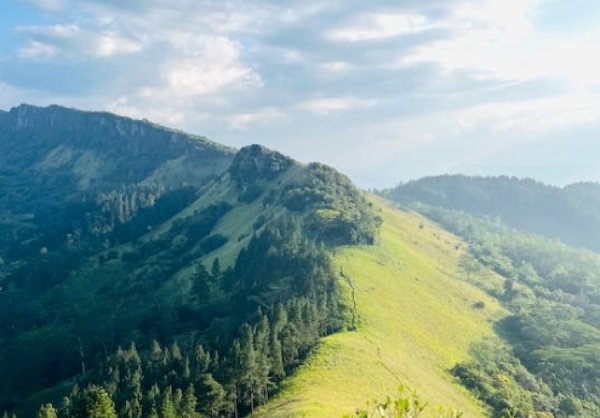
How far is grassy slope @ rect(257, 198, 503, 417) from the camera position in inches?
3543

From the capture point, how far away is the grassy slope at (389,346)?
90.0 metres

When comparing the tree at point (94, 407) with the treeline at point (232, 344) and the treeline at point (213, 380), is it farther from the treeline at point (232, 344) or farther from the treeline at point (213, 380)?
the treeline at point (232, 344)

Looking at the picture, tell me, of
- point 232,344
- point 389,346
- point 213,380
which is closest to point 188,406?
point 213,380

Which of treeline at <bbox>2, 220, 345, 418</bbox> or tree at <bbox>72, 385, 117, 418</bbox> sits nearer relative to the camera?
tree at <bbox>72, 385, 117, 418</bbox>

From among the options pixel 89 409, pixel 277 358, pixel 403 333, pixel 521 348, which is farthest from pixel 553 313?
pixel 89 409

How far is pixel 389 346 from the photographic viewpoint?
12538 cm

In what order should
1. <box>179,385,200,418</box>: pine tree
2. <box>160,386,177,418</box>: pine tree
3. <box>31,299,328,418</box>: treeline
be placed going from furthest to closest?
<box>179,385,200,418</box>: pine tree, <box>31,299,328,418</box>: treeline, <box>160,386,177,418</box>: pine tree

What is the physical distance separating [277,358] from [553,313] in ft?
441

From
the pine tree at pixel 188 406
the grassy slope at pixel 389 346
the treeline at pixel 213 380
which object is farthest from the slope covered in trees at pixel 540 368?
the pine tree at pixel 188 406

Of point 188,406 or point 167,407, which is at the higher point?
point 167,407

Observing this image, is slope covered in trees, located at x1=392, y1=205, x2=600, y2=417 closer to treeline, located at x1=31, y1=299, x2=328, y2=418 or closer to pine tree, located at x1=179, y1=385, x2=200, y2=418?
treeline, located at x1=31, y1=299, x2=328, y2=418

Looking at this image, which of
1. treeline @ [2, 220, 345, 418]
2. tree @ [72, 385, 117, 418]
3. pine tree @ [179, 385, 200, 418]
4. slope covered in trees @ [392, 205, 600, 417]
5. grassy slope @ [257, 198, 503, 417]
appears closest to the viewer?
tree @ [72, 385, 117, 418]

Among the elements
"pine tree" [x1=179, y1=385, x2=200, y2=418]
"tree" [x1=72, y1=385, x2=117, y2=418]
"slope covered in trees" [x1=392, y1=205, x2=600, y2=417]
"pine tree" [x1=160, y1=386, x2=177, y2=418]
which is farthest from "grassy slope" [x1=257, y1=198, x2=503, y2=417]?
"tree" [x1=72, y1=385, x2=117, y2=418]

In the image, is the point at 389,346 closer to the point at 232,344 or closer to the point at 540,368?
the point at 232,344
